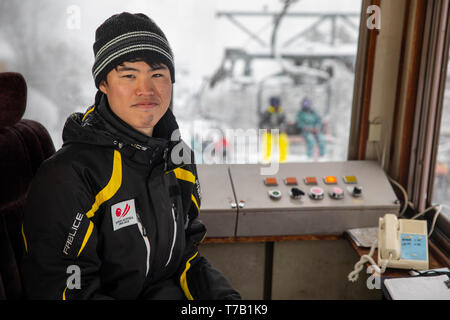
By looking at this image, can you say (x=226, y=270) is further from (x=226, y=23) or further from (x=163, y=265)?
(x=226, y=23)

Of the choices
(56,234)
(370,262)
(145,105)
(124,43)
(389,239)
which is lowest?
(370,262)

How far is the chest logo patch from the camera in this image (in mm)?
1131

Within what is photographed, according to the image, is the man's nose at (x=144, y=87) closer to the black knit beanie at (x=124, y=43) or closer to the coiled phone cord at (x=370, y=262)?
the black knit beanie at (x=124, y=43)

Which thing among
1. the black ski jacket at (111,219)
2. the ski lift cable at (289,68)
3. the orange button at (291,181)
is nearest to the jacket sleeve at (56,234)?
the black ski jacket at (111,219)

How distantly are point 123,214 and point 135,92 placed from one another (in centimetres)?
33

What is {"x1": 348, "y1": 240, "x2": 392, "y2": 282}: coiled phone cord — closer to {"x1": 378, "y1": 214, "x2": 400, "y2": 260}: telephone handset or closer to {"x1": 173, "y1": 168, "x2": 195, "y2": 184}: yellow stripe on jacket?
{"x1": 378, "y1": 214, "x2": 400, "y2": 260}: telephone handset

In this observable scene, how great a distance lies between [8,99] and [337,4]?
65.4 inches

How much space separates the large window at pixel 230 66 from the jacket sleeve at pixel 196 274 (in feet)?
2.59

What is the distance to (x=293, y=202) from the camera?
1.94 meters

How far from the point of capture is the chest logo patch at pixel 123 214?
1131mm

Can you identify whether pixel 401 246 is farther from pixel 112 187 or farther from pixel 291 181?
pixel 112 187

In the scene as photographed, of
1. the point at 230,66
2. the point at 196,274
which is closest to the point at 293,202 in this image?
the point at 196,274

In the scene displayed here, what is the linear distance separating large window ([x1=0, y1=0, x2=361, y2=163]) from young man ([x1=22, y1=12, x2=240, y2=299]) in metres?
0.91

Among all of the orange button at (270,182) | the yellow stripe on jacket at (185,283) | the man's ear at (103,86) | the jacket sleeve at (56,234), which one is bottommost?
→ the yellow stripe on jacket at (185,283)
